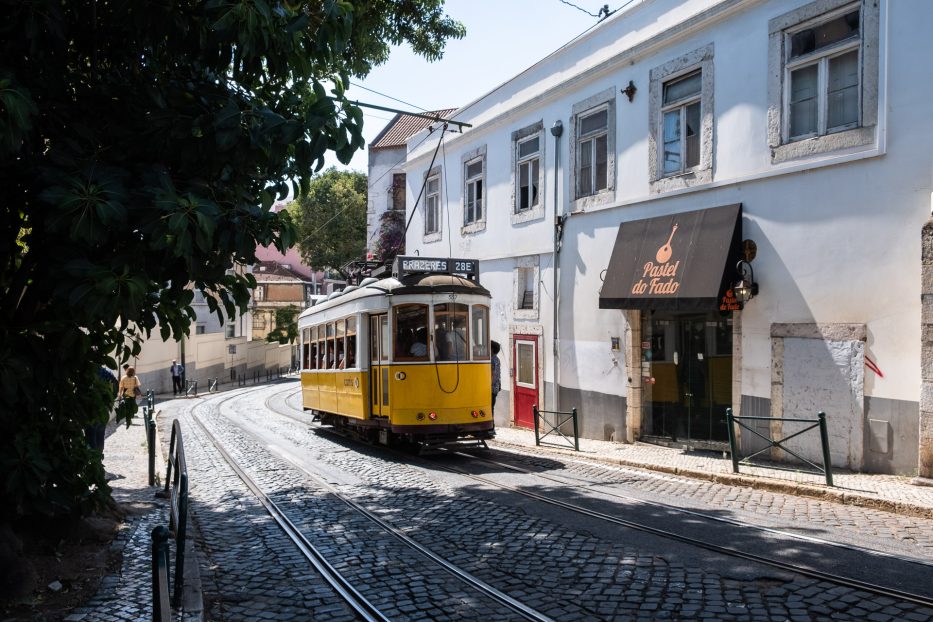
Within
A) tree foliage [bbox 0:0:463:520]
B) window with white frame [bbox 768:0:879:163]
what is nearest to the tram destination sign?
window with white frame [bbox 768:0:879:163]

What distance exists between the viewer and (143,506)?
8430 mm

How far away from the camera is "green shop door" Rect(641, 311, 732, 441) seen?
12.2 meters

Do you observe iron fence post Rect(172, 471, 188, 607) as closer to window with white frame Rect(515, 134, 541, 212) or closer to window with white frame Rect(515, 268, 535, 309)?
window with white frame Rect(515, 268, 535, 309)

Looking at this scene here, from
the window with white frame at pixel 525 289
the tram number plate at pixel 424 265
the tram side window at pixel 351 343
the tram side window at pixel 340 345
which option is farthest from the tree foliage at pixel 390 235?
the tram number plate at pixel 424 265

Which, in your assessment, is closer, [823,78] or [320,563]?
[320,563]

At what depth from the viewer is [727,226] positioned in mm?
11688

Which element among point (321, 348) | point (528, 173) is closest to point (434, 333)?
point (321, 348)

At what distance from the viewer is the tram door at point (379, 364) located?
12.2m

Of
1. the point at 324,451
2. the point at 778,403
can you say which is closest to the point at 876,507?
the point at 778,403

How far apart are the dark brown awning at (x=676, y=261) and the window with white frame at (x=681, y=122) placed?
0.71m

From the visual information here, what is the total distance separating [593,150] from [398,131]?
2182 cm

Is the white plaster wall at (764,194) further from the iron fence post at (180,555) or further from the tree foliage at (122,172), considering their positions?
the iron fence post at (180,555)

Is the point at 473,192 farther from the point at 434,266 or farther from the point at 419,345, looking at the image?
the point at 419,345

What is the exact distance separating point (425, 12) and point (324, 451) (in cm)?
770
